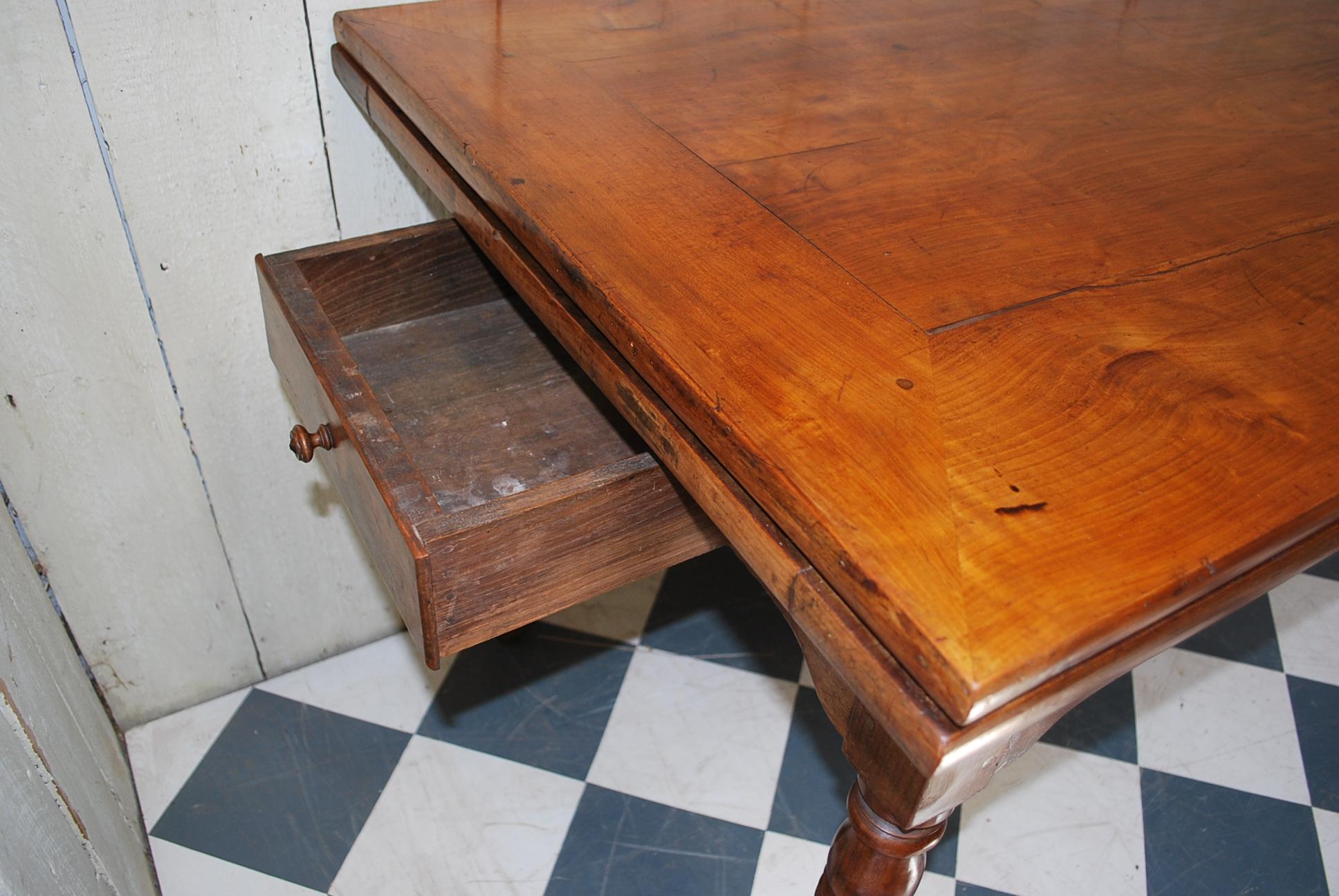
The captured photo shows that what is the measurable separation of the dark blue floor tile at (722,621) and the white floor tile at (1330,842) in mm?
677

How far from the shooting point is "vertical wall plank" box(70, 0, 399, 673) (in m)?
0.96

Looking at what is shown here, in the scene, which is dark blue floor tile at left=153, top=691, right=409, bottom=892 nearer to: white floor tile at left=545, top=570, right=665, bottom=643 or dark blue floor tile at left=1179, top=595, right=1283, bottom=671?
white floor tile at left=545, top=570, right=665, bottom=643

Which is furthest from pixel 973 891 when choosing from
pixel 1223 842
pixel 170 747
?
pixel 170 747

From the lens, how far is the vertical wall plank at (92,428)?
936 millimetres

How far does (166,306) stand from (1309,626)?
65.7 inches

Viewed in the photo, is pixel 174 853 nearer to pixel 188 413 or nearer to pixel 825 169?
pixel 188 413

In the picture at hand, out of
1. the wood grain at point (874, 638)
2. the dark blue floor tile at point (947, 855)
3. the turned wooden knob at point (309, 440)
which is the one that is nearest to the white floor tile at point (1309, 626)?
the dark blue floor tile at point (947, 855)

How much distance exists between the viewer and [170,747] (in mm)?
1330

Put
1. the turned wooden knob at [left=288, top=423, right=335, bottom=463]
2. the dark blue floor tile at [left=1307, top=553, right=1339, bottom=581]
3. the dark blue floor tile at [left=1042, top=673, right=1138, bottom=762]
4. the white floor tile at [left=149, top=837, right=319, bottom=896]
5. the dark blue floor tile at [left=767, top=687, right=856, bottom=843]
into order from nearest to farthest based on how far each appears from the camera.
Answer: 1. the turned wooden knob at [left=288, top=423, right=335, bottom=463]
2. the white floor tile at [left=149, top=837, right=319, bottom=896]
3. the dark blue floor tile at [left=767, top=687, right=856, bottom=843]
4. the dark blue floor tile at [left=1042, top=673, right=1138, bottom=762]
5. the dark blue floor tile at [left=1307, top=553, right=1339, bottom=581]

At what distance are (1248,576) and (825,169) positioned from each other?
17.2 inches

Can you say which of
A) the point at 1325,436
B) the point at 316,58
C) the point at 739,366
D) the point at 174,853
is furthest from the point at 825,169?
the point at 174,853

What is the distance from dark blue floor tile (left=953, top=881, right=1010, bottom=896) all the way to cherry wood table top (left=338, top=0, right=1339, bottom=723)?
0.80 meters

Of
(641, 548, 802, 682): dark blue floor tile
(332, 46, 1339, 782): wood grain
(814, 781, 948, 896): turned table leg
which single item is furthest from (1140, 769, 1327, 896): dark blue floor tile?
(332, 46, 1339, 782): wood grain

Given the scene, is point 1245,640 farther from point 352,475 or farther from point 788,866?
point 352,475
